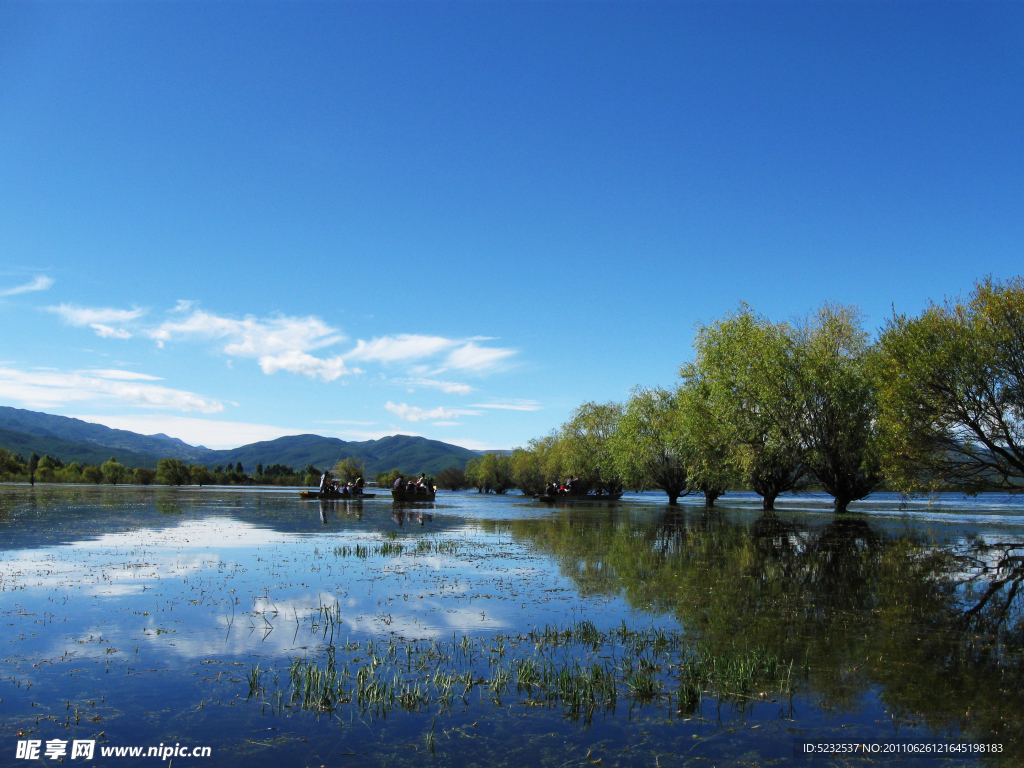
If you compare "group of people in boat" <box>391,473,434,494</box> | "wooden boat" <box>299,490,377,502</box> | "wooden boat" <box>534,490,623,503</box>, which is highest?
"group of people in boat" <box>391,473,434,494</box>

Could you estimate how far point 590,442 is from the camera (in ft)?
286

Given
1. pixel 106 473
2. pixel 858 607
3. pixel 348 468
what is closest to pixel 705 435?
pixel 858 607

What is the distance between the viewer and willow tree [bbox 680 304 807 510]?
143ft

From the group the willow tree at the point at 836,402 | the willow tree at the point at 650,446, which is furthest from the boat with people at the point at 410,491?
the willow tree at the point at 836,402

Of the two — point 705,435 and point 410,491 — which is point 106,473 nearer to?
point 410,491

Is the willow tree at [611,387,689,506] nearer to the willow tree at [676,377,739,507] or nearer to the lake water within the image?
the willow tree at [676,377,739,507]

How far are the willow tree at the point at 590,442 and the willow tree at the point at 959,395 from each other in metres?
53.5

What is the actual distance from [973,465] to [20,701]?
3583 centimetres

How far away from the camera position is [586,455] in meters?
86.6

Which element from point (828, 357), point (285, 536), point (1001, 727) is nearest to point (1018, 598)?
point (1001, 727)

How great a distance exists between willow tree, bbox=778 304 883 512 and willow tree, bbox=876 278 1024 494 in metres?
7.53

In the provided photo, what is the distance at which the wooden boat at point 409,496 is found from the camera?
203ft

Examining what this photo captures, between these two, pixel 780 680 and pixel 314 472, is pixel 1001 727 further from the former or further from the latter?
pixel 314 472

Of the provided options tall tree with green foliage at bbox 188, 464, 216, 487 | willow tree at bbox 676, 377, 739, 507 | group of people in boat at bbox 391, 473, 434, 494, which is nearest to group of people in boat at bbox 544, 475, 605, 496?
group of people in boat at bbox 391, 473, 434, 494
